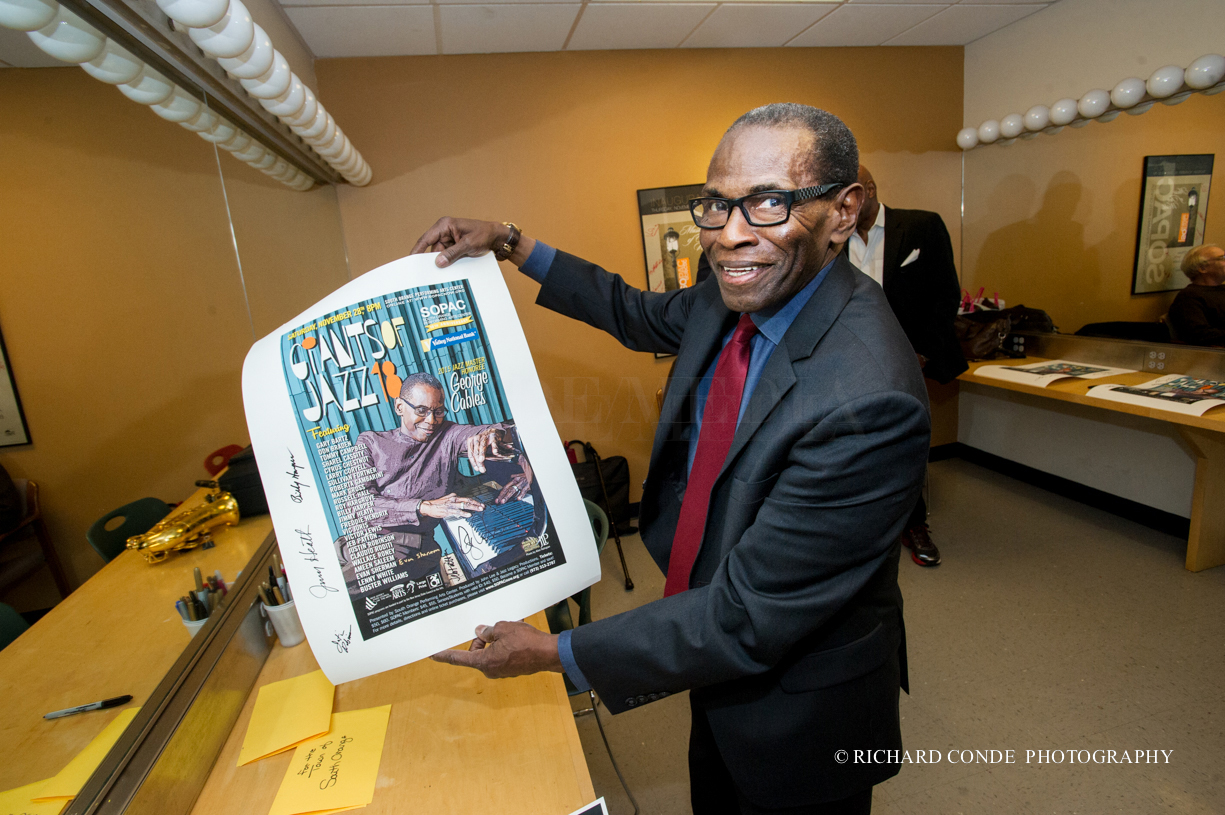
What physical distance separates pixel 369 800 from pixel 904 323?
10.2 feet

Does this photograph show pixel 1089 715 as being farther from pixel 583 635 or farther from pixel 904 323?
pixel 583 635

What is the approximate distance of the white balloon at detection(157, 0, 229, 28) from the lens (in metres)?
1.10

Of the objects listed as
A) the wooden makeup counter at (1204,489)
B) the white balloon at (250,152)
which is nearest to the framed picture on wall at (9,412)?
the white balloon at (250,152)

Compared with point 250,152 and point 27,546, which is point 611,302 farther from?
point 250,152

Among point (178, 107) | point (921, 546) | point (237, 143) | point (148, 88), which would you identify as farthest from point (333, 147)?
point (921, 546)

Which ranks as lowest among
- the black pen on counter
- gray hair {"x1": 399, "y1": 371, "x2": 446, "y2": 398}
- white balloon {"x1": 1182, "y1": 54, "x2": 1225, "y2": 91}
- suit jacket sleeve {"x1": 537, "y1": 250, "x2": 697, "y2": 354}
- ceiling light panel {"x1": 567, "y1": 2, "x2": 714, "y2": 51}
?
the black pen on counter

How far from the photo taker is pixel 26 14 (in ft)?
2.73

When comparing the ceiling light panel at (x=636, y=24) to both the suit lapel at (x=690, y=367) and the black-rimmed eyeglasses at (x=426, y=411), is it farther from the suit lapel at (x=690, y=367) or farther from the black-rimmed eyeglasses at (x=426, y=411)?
the black-rimmed eyeglasses at (x=426, y=411)

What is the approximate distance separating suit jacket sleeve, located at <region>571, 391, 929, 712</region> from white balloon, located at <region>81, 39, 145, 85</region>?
121cm

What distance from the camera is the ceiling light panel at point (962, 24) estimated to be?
3361mm

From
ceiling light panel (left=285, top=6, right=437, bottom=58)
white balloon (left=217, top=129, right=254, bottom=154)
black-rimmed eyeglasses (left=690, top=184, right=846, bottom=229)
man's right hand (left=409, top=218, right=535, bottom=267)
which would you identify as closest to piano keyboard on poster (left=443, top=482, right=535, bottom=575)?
man's right hand (left=409, top=218, right=535, bottom=267)

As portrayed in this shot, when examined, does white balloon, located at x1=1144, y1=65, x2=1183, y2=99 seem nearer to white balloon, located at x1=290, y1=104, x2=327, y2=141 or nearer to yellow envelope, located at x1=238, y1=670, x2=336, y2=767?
white balloon, located at x1=290, y1=104, x2=327, y2=141

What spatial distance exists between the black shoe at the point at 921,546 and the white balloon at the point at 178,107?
3.20 metres

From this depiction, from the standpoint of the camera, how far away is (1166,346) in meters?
2.94
